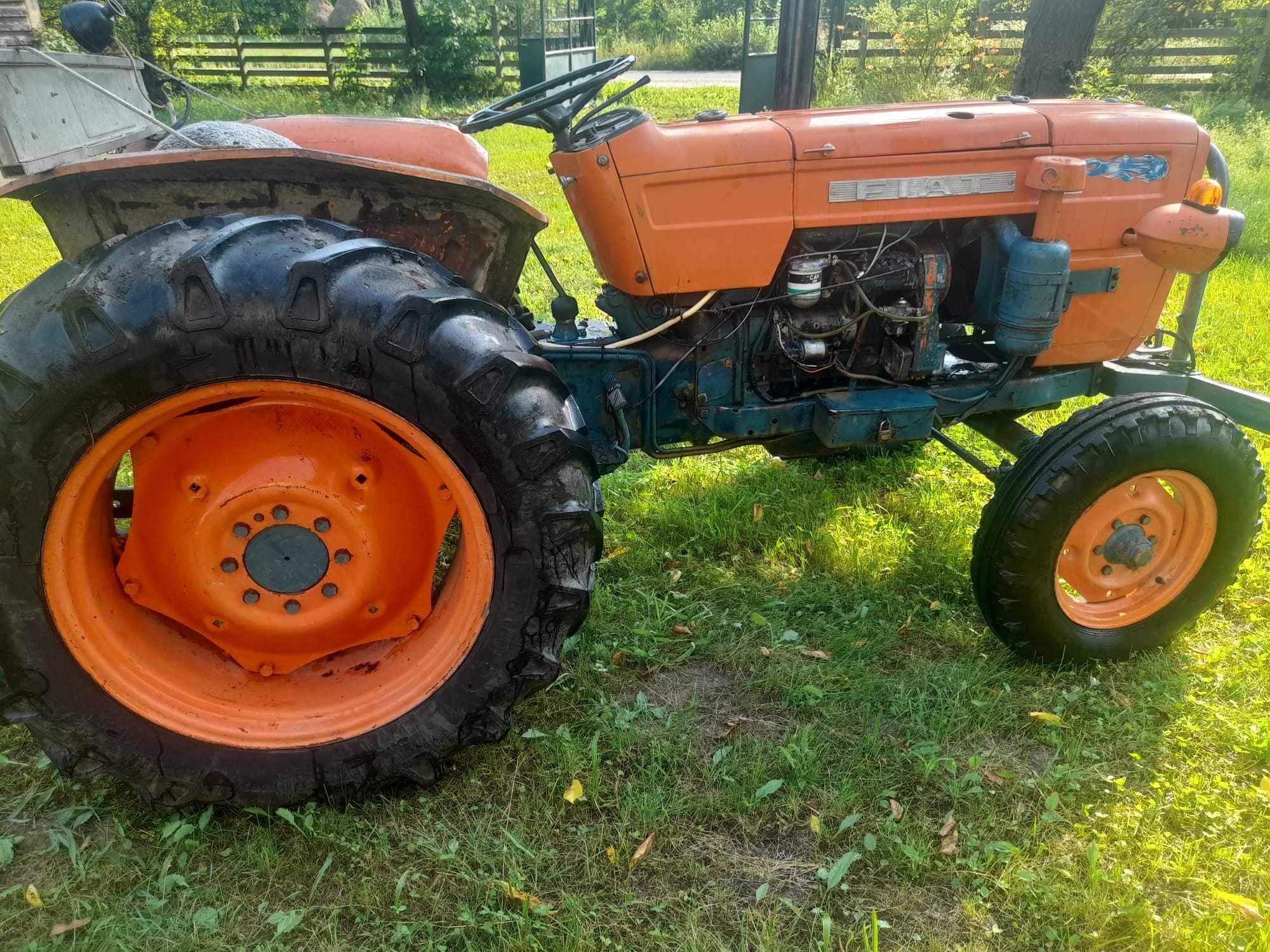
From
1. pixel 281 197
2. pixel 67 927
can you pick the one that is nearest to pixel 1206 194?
pixel 281 197

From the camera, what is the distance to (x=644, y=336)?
2531mm

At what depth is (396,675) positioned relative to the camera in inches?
83.3

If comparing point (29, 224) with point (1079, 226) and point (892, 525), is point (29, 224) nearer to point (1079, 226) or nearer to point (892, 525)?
point (892, 525)

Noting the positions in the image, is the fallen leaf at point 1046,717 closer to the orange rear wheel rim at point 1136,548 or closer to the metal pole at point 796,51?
the orange rear wheel rim at point 1136,548

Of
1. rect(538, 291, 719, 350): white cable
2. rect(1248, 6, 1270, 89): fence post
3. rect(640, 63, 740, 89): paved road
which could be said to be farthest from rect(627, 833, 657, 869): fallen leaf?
rect(640, 63, 740, 89): paved road

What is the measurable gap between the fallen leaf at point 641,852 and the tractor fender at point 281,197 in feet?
4.52

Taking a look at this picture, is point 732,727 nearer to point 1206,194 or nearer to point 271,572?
point 271,572

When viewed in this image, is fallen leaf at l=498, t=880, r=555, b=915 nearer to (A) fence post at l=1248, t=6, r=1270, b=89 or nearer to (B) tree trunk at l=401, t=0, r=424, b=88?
(A) fence post at l=1248, t=6, r=1270, b=89

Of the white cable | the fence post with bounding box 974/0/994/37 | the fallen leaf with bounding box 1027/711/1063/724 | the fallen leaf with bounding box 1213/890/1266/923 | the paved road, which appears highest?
the fence post with bounding box 974/0/994/37

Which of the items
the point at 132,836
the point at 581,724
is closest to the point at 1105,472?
the point at 581,724

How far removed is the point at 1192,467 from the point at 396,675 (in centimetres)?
214

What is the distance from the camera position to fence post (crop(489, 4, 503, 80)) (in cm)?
1611

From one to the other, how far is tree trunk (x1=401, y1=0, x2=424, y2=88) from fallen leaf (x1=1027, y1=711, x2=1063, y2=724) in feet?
53.0

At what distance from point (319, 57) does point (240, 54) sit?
4.71 feet
